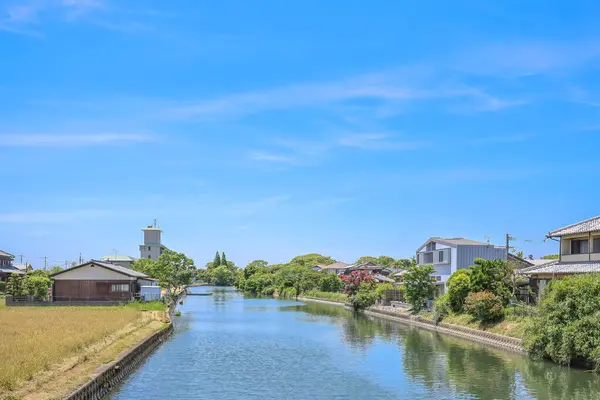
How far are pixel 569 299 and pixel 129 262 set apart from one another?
3309 inches

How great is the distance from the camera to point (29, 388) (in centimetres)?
1523

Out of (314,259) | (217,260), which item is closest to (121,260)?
(314,259)

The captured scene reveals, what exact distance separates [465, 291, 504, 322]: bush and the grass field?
63.9 ft

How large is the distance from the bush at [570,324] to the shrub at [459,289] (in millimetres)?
10521

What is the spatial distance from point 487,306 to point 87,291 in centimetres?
3362

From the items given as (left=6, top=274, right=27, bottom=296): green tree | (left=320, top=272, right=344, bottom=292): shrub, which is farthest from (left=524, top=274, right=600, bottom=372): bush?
(left=320, top=272, right=344, bottom=292): shrub

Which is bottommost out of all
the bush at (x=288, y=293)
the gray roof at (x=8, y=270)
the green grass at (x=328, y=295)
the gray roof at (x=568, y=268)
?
the bush at (x=288, y=293)

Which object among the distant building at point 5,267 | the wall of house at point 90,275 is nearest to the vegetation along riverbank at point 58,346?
the wall of house at point 90,275

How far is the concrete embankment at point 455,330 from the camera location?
29.5 meters

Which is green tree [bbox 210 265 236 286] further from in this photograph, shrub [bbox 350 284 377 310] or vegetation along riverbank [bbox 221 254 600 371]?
shrub [bbox 350 284 377 310]

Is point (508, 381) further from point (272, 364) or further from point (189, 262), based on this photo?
point (189, 262)

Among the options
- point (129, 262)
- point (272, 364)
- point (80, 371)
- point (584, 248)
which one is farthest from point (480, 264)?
point (129, 262)

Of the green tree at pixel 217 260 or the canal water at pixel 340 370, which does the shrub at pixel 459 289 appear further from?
the green tree at pixel 217 260

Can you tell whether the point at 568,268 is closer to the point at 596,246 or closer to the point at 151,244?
the point at 596,246
